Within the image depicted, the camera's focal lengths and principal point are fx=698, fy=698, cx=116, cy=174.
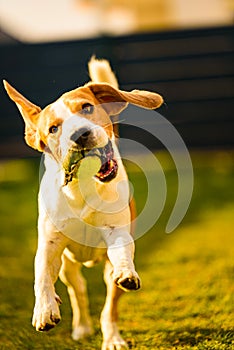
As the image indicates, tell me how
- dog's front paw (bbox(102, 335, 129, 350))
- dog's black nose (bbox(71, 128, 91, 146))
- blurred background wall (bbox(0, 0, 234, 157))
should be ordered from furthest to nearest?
1. blurred background wall (bbox(0, 0, 234, 157))
2. dog's front paw (bbox(102, 335, 129, 350))
3. dog's black nose (bbox(71, 128, 91, 146))

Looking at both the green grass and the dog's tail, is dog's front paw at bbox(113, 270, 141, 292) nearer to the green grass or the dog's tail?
the green grass

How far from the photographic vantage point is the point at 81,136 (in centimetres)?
196

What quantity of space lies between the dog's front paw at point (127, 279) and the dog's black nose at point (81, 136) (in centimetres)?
39

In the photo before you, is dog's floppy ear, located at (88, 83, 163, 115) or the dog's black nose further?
dog's floppy ear, located at (88, 83, 163, 115)

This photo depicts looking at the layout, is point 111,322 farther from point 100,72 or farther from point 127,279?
point 100,72

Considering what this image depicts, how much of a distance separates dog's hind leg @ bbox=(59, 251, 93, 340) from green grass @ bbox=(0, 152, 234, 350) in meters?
0.05

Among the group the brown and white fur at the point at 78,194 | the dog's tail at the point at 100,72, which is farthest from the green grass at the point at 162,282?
the dog's tail at the point at 100,72

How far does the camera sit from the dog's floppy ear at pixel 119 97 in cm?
213

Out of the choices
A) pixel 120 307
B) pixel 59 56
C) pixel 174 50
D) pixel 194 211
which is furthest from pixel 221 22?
pixel 120 307

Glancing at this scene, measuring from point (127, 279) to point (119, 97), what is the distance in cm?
56

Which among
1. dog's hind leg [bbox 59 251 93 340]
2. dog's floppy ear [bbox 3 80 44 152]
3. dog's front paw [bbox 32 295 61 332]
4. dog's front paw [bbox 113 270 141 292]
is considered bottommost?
dog's hind leg [bbox 59 251 93 340]

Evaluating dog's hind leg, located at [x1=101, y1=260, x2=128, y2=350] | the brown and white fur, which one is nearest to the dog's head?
the brown and white fur

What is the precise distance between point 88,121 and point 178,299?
4.69ft

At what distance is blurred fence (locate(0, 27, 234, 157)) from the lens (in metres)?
8.05
